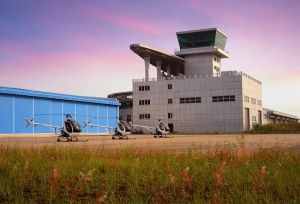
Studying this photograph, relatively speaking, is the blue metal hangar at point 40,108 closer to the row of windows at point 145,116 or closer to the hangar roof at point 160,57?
the row of windows at point 145,116

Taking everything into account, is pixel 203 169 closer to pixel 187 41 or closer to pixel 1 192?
pixel 1 192

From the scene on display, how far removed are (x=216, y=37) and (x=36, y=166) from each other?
96853 millimetres

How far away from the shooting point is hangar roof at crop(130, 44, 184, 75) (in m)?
94.2

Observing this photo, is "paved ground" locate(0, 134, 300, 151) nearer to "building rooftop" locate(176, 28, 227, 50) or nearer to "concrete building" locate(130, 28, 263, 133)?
"concrete building" locate(130, 28, 263, 133)

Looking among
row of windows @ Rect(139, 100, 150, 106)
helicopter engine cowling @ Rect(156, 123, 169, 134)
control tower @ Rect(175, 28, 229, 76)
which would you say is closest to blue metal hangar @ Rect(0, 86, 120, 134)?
helicopter engine cowling @ Rect(156, 123, 169, 134)

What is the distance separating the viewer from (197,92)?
94500 millimetres

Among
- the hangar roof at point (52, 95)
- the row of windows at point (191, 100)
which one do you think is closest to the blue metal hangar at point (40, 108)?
the hangar roof at point (52, 95)

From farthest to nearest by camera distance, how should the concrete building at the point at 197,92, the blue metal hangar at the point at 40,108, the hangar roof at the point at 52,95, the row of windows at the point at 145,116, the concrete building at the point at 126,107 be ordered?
1. the concrete building at the point at 126,107
2. the row of windows at the point at 145,116
3. the concrete building at the point at 197,92
4. the hangar roof at the point at 52,95
5. the blue metal hangar at the point at 40,108

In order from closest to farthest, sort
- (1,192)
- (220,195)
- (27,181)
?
(220,195) < (1,192) < (27,181)

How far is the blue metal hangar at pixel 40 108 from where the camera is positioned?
62625 mm

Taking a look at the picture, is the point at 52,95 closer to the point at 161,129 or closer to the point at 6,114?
the point at 6,114

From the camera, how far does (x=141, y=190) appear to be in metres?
7.09

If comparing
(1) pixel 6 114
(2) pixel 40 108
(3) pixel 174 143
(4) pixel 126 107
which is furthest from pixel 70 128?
(4) pixel 126 107

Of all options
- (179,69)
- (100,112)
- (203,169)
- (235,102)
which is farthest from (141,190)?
(179,69)
